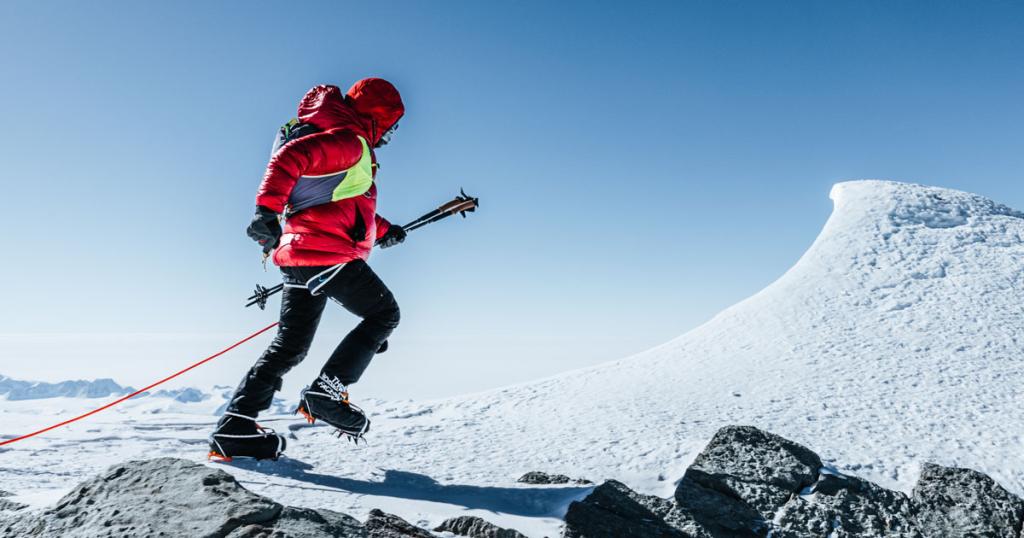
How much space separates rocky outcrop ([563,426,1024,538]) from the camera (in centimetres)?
291

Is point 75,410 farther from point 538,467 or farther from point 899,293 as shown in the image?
point 899,293

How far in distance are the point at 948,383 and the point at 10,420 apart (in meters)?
8.26

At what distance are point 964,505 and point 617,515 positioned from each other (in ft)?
6.60

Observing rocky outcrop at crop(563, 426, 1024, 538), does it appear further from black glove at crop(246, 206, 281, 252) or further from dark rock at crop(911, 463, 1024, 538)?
black glove at crop(246, 206, 281, 252)

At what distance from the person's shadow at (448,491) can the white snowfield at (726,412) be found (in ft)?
0.05

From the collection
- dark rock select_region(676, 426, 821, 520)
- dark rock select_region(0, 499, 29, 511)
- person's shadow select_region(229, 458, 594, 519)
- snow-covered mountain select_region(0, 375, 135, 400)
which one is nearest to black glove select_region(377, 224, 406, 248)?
person's shadow select_region(229, 458, 594, 519)

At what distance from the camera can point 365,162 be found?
3.56m

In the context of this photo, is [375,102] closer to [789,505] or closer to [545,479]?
[545,479]

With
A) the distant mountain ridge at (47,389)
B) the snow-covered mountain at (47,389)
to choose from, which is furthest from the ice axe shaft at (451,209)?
the snow-covered mountain at (47,389)

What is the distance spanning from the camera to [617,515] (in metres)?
2.88

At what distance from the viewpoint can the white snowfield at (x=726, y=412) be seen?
11.1 ft

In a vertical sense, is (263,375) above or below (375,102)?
below

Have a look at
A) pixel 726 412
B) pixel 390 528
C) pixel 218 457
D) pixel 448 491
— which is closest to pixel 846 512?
pixel 726 412

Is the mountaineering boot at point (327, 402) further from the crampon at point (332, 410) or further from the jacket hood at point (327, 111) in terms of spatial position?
the jacket hood at point (327, 111)
